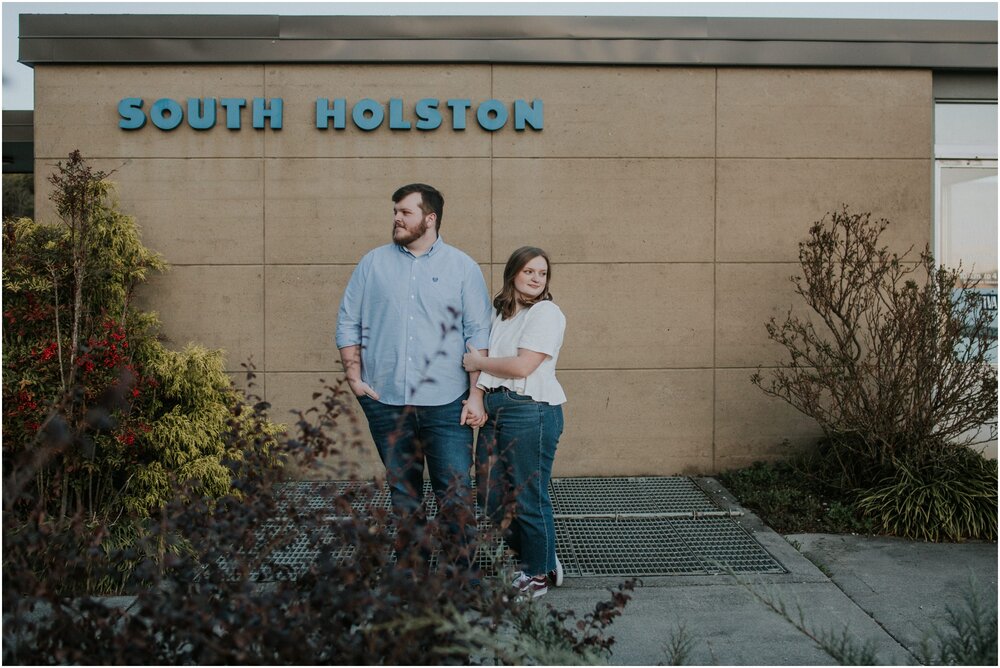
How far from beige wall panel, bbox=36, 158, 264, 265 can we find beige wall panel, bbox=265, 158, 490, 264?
136 millimetres

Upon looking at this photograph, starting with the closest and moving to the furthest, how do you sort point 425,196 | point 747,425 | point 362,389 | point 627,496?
1. point 362,389
2. point 425,196
3. point 627,496
4. point 747,425

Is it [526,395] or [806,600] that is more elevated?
[526,395]

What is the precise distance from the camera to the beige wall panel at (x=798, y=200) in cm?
602

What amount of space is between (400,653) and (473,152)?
4598 millimetres

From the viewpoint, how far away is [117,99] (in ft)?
19.2

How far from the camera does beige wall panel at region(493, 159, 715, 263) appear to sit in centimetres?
597

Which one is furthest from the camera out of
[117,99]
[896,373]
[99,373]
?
[117,99]

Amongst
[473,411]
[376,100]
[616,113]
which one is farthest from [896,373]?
[376,100]

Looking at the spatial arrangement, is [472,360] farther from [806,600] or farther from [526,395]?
[806,600]

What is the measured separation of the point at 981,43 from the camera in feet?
19.9

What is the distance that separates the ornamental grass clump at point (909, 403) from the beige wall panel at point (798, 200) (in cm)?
47

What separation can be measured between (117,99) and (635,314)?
4.26 metres

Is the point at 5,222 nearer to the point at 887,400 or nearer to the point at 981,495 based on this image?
the point at 887,400

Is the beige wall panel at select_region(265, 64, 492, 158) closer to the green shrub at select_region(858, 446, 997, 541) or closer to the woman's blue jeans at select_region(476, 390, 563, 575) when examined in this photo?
the woman's blue jeans at select_region(476, 390, 563, 575)
